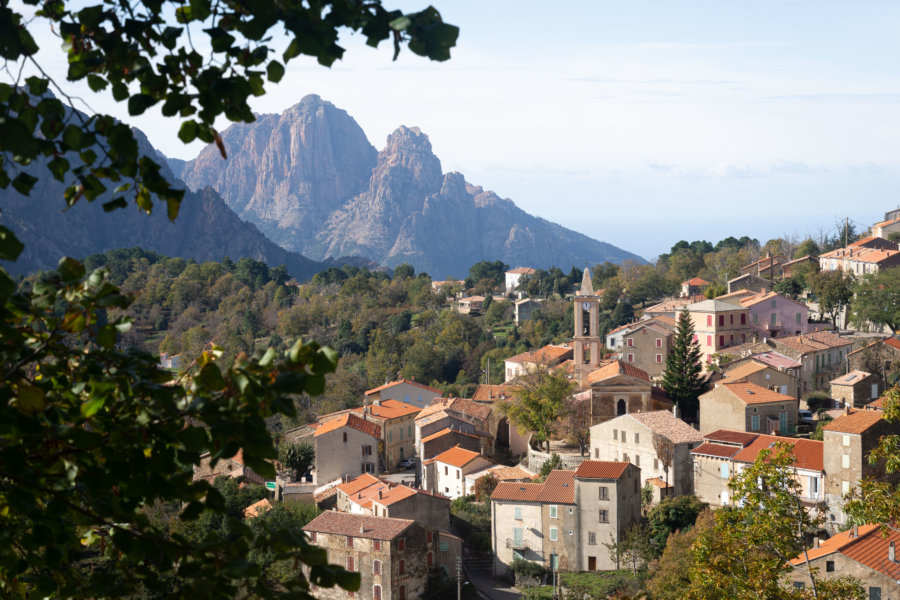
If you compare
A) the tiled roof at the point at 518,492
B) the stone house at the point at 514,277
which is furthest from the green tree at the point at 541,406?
the stone house at the point at 514,277

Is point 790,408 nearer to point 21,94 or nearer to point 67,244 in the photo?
point 21,94

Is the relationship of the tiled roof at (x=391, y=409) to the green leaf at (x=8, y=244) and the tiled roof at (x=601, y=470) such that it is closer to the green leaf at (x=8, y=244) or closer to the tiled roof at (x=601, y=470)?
the tiled roof at (x=601, y=470)

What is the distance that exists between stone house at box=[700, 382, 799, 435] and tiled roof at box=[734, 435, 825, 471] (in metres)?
3.49

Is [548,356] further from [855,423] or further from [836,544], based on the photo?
[836,544]

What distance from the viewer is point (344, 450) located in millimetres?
39156

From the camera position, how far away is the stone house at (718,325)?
152 ft

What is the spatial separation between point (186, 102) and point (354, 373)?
2182 inches

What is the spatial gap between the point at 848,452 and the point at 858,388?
37.2ft

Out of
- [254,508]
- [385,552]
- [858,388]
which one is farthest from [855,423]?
[254,508]

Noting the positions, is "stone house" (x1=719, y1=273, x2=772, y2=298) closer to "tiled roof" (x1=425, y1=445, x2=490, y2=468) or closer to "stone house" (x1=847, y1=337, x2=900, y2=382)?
"stone house" (x1=847, y1=337, x2=900, y2=382)

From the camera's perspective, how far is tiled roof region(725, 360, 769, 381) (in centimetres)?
3681

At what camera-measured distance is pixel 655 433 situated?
109ft

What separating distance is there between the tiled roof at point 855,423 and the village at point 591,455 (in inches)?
3.0

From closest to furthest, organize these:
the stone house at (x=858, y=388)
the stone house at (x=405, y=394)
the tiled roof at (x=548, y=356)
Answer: the stone house at (x=858, y=388)
the tiled roof at (x=548, y=356)
the stone house at (x=405, y=394)
